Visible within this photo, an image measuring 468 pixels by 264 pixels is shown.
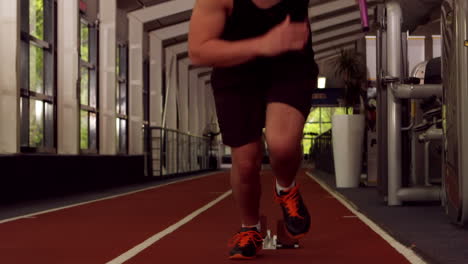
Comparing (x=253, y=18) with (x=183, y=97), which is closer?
(x=253, y=18)

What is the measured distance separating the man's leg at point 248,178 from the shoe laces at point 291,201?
14cm

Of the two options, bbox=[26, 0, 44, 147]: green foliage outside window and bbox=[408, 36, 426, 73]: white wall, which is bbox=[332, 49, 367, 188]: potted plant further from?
bbox=[26, 0, 44, 147]: green foliage outside window

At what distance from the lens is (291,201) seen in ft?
11.4

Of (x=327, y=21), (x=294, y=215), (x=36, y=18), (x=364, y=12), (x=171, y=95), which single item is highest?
(x=327, y=21)

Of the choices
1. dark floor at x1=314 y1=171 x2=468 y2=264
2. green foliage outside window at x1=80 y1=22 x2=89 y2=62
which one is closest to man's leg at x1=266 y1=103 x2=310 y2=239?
dark floor at x1=314 y1=171 x2=468 y2=264

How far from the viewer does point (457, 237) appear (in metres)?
4.54

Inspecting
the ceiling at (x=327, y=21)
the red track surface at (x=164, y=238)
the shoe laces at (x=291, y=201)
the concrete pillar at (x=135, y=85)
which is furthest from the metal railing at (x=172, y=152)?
the shoe laces at (x=291, y=201)

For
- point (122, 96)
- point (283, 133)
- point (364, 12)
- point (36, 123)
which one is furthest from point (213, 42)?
point (122, 96)

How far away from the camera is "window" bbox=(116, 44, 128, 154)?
56.6 feet

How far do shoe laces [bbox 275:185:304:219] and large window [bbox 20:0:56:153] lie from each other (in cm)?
753

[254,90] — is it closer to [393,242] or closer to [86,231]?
[393,242]

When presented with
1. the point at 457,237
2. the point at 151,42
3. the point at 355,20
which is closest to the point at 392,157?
the point at 457,237

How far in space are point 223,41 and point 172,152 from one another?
16.8 meters

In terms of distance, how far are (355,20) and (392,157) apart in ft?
62.9
